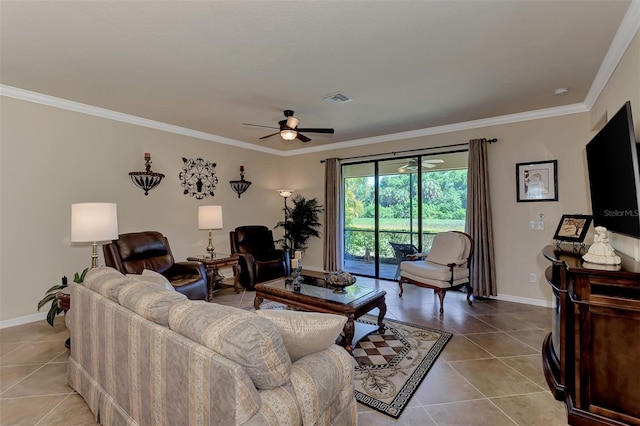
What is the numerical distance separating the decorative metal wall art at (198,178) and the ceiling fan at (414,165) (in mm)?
3416

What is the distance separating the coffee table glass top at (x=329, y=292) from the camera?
9.76 ft

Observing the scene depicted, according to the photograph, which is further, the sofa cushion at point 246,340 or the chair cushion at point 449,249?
the chair cushion at point 449,249

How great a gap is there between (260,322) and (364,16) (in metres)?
2.12

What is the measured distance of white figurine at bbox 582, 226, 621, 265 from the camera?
1.92 metres

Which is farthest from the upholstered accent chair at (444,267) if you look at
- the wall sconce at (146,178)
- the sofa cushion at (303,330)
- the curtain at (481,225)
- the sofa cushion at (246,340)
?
the wall sconce at (146,178)

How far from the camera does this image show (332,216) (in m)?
6.05

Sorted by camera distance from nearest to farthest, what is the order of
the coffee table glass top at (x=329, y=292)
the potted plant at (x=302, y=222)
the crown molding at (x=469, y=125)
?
the coffee table glass top at (x=329, y=292), the crown molding at (x=469, y=125), the potted plant at (x=302, y=222)

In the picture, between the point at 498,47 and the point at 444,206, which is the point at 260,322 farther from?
the point at 444,206

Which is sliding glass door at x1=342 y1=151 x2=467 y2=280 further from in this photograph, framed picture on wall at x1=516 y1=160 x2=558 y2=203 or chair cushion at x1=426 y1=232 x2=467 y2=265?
framed picture on wall at x1=516 y1=160 x2=558 y2=203

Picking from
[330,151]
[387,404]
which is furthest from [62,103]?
[387,404]

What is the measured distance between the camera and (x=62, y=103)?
3.73 meters

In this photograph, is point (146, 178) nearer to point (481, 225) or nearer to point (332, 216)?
point (332, 216)

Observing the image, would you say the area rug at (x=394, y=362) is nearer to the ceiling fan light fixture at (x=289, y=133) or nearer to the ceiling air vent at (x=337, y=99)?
the ceiling fan light fixture at (x=289, y=133)

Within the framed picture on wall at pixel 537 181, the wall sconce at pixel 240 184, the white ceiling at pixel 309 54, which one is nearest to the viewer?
the white ceiling at pixel 309 54
